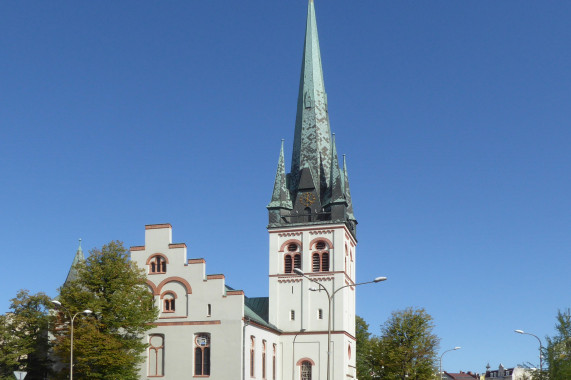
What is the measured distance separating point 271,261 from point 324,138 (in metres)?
13.7

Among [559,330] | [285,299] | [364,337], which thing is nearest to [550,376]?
[559,330]

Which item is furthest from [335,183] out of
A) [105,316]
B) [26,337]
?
[26,337]

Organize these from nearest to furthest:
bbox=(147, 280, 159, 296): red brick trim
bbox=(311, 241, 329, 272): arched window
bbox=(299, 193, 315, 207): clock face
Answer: bbox=(147, 280, 159, 296): red brick trim
bbox=(311, 241, 329, 272): arched window
bbox=(299, 193, 315, 207): clock face

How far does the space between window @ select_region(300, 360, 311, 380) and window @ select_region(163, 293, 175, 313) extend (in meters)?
13.2

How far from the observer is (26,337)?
5572 centimetres

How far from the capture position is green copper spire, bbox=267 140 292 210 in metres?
65.2

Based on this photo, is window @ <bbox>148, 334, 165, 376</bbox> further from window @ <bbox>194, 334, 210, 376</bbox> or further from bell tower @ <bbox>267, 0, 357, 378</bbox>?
bell tower @ <bbox>267, 0, 357, 378</bbox>

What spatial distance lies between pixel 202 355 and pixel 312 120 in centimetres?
2630

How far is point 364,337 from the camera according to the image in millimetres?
90875

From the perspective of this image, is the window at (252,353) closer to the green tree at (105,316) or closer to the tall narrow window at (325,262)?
the green tree at (105,316)

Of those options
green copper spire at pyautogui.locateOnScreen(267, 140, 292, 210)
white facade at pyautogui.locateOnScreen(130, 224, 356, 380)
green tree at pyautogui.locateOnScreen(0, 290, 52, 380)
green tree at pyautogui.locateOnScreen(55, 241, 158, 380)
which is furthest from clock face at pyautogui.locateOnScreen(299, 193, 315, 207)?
green tree at pyautogui.locateOnScreen(0, 290, 52, 380)

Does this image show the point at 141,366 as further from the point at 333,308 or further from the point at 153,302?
the point at 333,308

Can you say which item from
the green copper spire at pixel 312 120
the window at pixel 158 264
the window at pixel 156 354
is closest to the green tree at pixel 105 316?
the window at pixel 156 354

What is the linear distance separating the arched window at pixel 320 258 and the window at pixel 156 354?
607 inches
